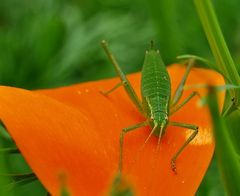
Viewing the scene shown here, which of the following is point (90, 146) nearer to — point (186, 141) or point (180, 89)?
point (186, 141)

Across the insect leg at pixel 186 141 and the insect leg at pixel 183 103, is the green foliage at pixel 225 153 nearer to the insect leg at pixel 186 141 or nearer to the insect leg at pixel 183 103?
the insect leg at pixel 186 141

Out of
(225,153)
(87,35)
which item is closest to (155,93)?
(225,153)

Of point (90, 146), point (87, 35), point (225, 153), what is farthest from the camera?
point (87, 35)

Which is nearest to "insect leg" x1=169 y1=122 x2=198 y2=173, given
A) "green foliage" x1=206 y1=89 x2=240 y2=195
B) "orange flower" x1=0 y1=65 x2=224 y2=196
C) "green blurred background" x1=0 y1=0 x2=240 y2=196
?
"orange flower" x1=0 y1=65 x2=224 y2=196

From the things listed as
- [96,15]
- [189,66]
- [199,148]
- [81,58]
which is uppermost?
[96,15]

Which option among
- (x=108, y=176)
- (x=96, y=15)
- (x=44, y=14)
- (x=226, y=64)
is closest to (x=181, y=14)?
(x=96, y=15)

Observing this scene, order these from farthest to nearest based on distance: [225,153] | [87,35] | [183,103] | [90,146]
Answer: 1. [87,35]
2. [183,103]
3. [90,146]
4. [225,153]

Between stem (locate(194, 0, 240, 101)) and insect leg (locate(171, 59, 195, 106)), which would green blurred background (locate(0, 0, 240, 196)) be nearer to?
insect leg (locate(171, 59, 195, 106))

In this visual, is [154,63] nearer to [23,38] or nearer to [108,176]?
[108,176]
